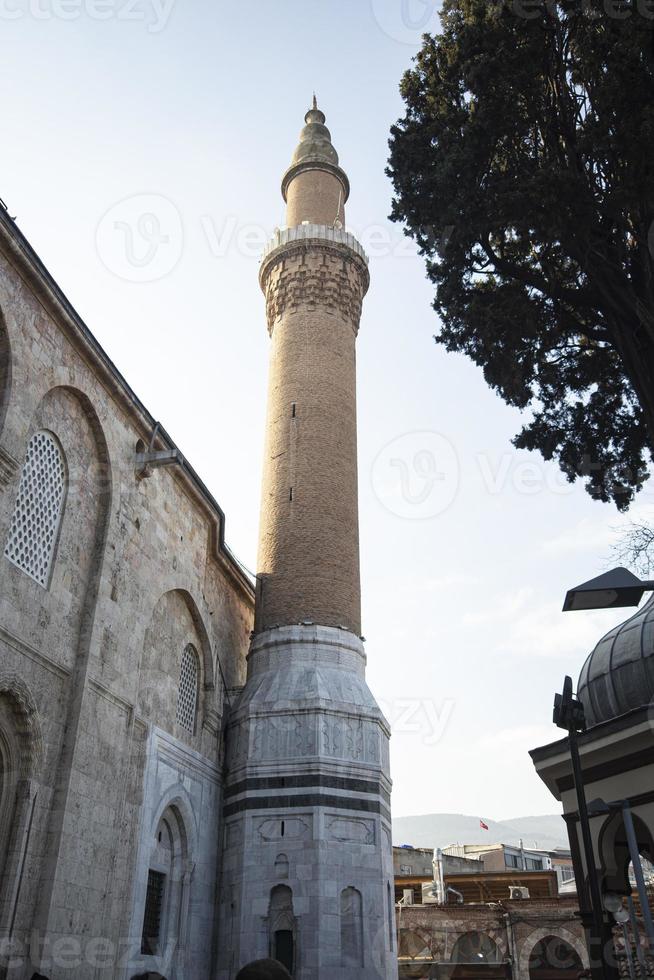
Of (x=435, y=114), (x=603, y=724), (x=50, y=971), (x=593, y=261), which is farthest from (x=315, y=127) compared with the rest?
(x=50, y=971)

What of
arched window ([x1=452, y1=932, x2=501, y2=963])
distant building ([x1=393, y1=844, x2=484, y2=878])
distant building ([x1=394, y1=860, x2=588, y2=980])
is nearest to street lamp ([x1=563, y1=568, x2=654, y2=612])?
distant building ([x1=394, y1=860, x2=588, y2=980])

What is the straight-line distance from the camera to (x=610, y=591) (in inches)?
288

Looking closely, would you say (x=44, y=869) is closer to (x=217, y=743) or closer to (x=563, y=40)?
(x=217, y=743)

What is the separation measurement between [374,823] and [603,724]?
7016 millimetres

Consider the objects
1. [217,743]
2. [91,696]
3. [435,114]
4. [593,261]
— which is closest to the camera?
[593,261]

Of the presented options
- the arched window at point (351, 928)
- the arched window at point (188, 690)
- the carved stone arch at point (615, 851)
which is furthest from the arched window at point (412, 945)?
the carved stone arch at point (615, 851)

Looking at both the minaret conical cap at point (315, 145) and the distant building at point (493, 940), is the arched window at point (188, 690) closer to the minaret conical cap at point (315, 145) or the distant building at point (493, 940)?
the minaret conical cap at point (315, 145)

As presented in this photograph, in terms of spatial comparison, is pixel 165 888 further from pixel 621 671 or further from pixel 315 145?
pixel 315 145

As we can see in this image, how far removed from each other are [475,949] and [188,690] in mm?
19582

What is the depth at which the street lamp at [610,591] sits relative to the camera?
7.28 metres

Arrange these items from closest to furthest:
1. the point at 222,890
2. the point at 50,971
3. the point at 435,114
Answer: the point at 435,114 → the point at 50,971 → the point at 222,890

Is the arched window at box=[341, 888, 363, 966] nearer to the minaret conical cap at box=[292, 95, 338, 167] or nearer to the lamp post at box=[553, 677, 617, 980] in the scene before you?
the lamp post at box=[553, 677, 617, 980]

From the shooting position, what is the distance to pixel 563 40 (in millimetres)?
8758

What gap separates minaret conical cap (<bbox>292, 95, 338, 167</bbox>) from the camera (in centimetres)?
2333
